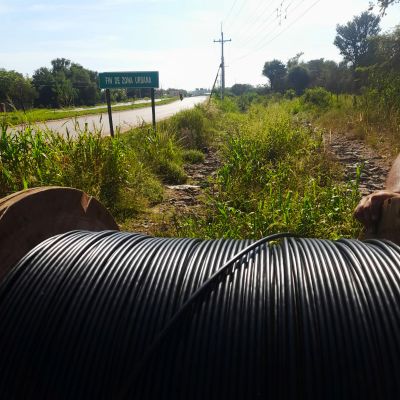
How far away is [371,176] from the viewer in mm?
6582

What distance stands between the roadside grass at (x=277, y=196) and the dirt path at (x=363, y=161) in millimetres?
387

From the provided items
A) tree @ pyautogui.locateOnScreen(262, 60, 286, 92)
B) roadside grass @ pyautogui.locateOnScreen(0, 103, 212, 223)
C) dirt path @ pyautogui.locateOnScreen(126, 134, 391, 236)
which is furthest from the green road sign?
tree @ pyautogui.locateOnScreen(262, 60, 286, 92)

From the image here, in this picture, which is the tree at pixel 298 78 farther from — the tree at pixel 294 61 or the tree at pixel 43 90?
the tree at pixel 43 90

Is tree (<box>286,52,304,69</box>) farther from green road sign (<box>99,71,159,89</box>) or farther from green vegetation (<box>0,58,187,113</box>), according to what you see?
green road sign (<box>99,71,159,89</box>)

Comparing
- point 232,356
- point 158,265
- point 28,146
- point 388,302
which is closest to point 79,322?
point 158,265

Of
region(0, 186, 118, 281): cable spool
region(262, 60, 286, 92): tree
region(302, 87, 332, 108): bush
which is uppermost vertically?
region(262, 60, 286, 92): tree

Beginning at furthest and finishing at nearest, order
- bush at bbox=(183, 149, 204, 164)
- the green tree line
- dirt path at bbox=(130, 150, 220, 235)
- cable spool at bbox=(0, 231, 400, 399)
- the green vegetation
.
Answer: the green tree line → the green vegetation → bush at bbox=(183, 149, 204, 164) → dirt path at bbox=(130, 150, 220, 235) → cable spool at bbox=(0, 231, 400, 399)

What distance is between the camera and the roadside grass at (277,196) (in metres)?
3.97

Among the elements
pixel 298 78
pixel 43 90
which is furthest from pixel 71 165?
pixel 298 78

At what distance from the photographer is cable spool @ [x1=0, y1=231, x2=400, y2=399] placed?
130cm

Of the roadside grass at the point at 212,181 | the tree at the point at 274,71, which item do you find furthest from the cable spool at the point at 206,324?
the tree at the point at 274,71

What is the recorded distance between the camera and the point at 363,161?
309 inches

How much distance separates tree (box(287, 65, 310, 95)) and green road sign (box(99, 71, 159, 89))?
49479mm

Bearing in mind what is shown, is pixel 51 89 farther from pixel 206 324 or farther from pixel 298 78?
pixel 298 78
